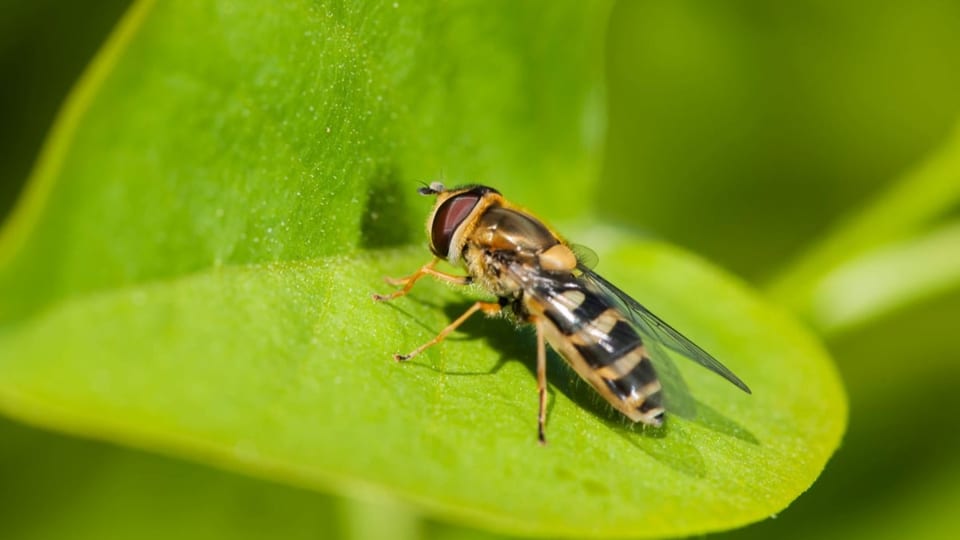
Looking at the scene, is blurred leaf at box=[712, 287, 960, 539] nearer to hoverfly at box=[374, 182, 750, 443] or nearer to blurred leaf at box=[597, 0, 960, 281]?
blurred leaf at box=[597, 0, 960, 281]

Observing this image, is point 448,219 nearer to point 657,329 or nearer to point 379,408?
point 657,329

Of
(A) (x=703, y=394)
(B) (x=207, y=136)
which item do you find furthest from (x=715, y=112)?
(B) (x=207, y=136)

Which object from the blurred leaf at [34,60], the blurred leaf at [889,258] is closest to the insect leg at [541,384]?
the blurred leaf at [889,258]

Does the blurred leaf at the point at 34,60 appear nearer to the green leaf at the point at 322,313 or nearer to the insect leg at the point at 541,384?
the green leaf at the point at 322,313

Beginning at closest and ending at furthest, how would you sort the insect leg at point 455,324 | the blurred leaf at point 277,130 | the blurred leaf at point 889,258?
the blurred leaf at point 277,130 → the insect leg at point 455,324 → the blurred leaf at point 889,258

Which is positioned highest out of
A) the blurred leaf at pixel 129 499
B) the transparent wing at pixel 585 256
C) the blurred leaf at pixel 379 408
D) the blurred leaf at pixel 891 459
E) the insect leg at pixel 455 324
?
the blurred leaf at pixel 379 408

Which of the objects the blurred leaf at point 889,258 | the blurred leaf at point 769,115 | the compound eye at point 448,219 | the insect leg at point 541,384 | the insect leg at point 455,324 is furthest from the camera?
the blurred leaf at point 769,115

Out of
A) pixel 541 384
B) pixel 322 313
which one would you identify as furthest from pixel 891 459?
pixel 322 313
